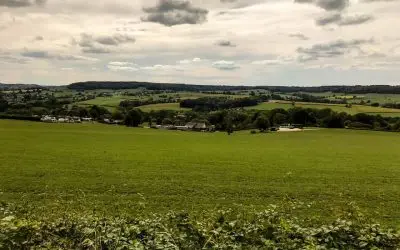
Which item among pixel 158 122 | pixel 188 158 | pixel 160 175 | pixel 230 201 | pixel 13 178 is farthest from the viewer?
pixel 158 122

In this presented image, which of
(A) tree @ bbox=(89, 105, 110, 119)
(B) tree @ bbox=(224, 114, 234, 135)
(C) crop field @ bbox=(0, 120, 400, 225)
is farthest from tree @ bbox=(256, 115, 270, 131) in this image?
(C) crop field @ bbox=(0, 120, 400, 225)

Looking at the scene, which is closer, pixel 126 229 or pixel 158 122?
pixel 126 229

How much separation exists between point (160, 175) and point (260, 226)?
76.6 ft

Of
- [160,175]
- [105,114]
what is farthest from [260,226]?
[105,114]

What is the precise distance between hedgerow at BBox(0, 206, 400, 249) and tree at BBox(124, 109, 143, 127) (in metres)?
126

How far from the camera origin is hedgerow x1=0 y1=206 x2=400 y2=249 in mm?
7219

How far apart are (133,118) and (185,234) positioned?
126995 mm

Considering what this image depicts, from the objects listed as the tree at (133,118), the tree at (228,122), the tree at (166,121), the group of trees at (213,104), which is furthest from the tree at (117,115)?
the group of trees at (213,104)

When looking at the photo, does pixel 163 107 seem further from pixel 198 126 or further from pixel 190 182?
pixel 190 182

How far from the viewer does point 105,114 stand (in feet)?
508

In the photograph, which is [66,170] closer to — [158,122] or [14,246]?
[14,246]

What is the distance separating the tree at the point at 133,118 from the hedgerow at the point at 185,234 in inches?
4950

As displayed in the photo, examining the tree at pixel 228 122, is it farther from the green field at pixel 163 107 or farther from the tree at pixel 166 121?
the green field at pixel 163 107

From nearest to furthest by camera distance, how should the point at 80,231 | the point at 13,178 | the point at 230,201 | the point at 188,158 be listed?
Answer: the point at 80,231
the point at 230,201
the point at 13,178
the point at 188,158
